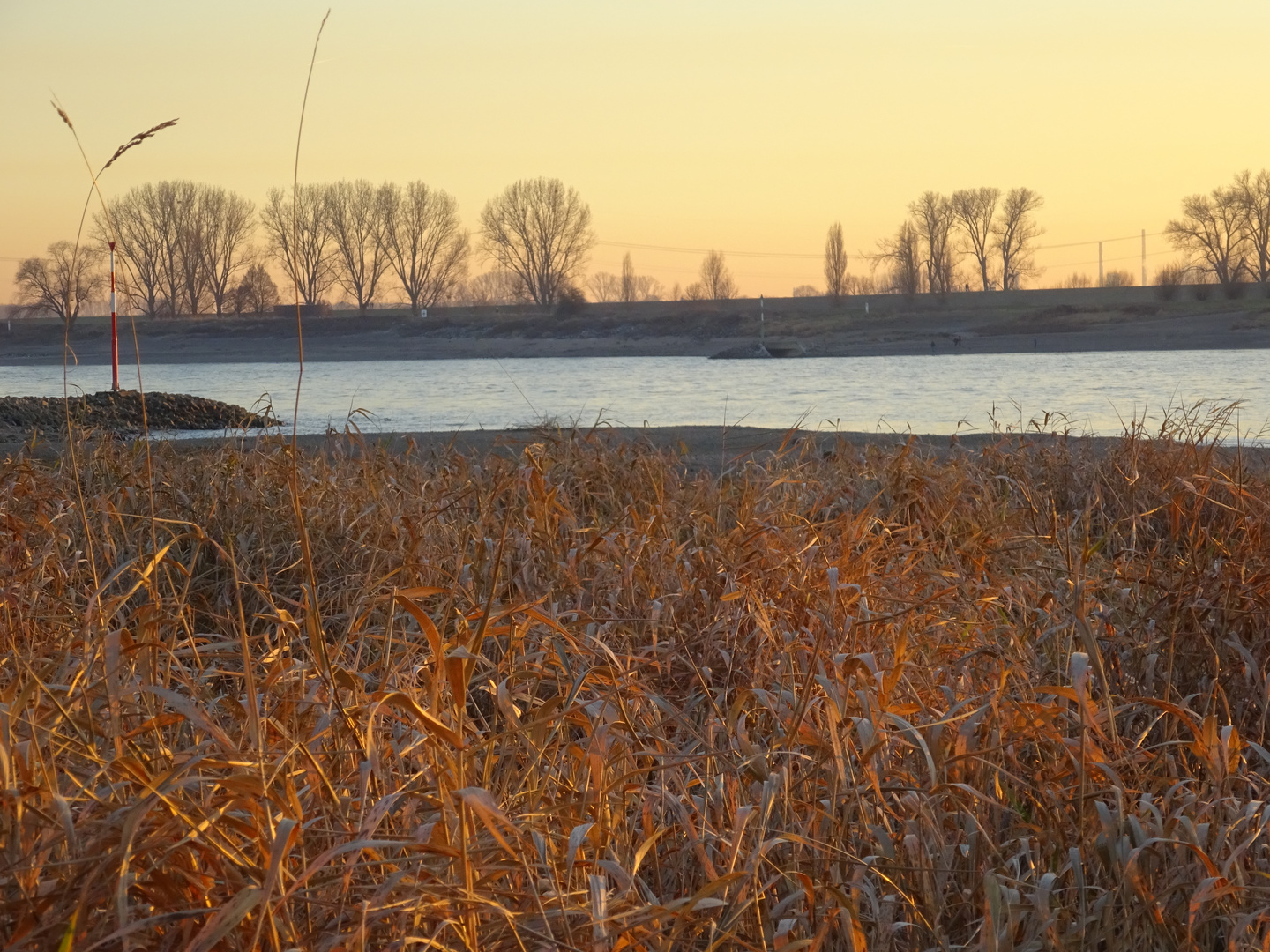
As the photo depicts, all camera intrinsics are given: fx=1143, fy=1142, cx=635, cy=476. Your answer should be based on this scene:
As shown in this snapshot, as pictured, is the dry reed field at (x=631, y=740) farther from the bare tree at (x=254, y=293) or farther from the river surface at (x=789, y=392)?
the bare tree at (x=254, y=293)

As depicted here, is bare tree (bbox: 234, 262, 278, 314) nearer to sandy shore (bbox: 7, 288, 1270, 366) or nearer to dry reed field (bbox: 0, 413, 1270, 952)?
sandy shore (bbox: 7, 288, 1270, 366)

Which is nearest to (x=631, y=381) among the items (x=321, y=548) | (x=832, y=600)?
(x=321, y=548)

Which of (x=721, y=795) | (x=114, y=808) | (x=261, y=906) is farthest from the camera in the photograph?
(x=721, y=795)

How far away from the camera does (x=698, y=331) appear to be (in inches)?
1823

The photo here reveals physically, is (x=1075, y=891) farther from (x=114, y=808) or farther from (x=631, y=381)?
(x=631, y=381)

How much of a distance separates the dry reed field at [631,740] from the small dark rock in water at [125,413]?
564 cm

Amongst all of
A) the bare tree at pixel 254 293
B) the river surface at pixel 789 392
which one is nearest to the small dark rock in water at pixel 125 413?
the river surface at pixel 789 392

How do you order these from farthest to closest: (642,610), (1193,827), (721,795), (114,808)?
(642,610)
(721,795)
(1193,827)
(114,808)

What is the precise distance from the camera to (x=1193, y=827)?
2016 mm

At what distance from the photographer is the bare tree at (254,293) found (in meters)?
55.1

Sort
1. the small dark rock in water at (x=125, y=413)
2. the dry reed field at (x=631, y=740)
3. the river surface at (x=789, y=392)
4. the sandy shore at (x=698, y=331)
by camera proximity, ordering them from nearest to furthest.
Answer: the dry reed field at (x=631, y=740) < the small dark rock in water at (x=125, y=413) < the river surface at (x=789, y=392) < the sandy shore at (x=698, y=331)

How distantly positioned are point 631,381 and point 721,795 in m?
20.7

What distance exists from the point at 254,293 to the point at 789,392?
42868mm

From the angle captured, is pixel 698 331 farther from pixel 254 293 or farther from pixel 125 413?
pixel 125 413
